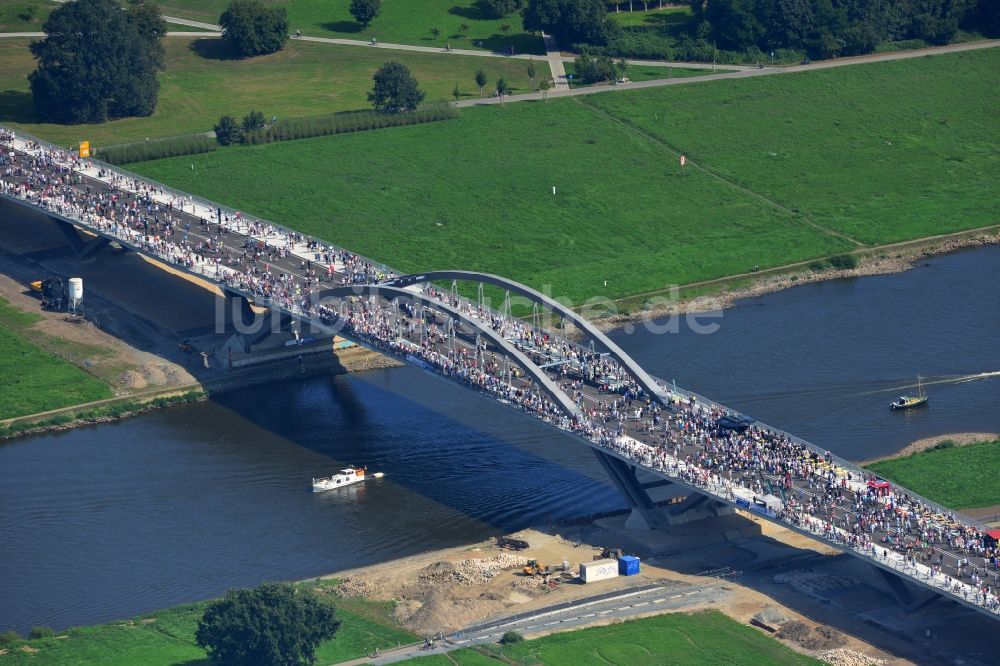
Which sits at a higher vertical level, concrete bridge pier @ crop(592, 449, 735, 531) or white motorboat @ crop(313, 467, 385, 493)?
concrete bridge pier @ crop(592, 449, 735, 531)

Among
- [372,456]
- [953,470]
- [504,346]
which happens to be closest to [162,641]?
[372,456]

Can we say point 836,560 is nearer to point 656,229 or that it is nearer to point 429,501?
point 429,501

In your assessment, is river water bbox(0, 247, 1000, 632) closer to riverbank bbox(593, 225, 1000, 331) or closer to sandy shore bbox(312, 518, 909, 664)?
sandy shore bbox(312, 518, 909, 664)

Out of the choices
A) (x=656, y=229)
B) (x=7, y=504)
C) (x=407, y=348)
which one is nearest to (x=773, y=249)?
(x=656, y=229)

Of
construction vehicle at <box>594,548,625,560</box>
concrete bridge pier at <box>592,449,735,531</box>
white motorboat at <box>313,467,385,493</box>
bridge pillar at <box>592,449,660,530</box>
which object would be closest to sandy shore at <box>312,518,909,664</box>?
construction vehicle at <box>594,548,625,560</box>

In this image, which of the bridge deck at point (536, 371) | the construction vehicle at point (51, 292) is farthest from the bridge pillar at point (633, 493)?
the construction vehicle at point (51, 292)
